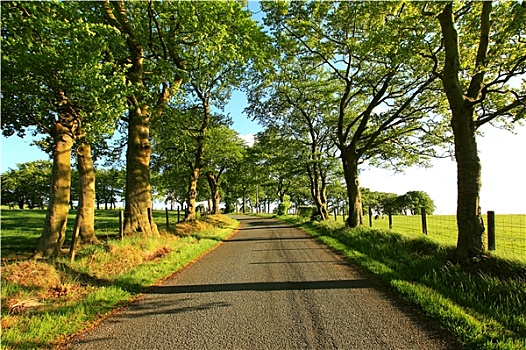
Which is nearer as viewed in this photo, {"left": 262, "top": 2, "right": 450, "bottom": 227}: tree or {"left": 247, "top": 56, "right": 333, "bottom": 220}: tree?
{"left": 262, "top": 2, "right": 450, "bottom": 227}: tree

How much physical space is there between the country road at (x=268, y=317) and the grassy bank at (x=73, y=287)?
1.34ft

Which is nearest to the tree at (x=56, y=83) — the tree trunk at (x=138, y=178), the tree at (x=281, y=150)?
the tree trunk at (x=138, y=178)

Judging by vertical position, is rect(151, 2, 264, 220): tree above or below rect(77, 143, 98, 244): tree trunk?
above

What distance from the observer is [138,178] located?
12922mm

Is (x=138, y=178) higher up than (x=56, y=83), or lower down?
lower down

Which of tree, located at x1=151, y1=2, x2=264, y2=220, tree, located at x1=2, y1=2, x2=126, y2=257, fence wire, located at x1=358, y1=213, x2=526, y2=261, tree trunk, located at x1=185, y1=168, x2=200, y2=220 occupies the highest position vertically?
tree, located at x1=151, y1=2, x2=264, y2=220

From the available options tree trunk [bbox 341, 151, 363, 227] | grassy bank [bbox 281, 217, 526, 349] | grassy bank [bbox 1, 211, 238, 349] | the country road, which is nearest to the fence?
grassy bank [bbox 281, 217, 526, 349]

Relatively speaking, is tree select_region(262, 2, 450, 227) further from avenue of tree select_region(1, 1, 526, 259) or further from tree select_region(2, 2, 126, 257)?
tree select_region(2, 2, 126, 257)

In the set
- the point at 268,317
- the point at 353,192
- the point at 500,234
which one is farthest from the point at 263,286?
the point at 500,234

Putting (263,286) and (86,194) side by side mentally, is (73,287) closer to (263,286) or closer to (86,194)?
(263,286)

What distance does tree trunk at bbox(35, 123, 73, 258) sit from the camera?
28.8ft

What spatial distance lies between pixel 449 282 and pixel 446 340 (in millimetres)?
2621

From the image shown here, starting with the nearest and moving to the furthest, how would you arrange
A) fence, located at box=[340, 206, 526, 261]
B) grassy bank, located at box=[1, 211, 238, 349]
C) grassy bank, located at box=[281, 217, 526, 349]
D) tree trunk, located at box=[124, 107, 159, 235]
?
grassy bank, located at box=[281, 217, 526, 349], grassy bank, located at box=[1, 211, 238, 349], fence, located at box=[340, 206, 526, 261], tree trunk, located at box=[124, 107, 159, 235]

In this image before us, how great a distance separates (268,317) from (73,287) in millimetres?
4290
